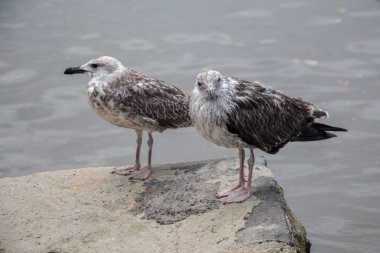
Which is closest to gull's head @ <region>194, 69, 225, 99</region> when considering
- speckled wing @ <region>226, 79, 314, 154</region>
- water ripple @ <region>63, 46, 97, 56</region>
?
speckled wing @ <region>226, 79, 314, 154</region>

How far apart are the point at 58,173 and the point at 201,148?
10.4 ft

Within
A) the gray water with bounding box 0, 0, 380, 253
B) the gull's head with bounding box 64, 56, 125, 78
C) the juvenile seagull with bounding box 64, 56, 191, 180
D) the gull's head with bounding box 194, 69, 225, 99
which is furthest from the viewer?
the gray water with bounding box 0, 0, 380, 253

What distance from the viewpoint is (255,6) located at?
14.4 m

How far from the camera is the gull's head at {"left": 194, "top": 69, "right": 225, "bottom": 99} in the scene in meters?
7.00

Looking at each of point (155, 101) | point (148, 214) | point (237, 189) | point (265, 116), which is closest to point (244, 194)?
point (237, 189)

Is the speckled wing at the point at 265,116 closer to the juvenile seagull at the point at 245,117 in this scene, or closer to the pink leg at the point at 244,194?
the juvenile seagull at the point at 245,117

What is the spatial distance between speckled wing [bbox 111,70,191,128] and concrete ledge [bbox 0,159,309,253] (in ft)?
1.59

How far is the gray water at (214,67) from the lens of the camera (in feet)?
34.0

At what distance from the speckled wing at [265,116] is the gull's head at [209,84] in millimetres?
193

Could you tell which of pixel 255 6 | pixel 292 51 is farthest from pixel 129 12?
pixel 292 51

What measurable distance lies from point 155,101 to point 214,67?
4515 millimetres

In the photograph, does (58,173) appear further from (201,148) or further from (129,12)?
(129,12)

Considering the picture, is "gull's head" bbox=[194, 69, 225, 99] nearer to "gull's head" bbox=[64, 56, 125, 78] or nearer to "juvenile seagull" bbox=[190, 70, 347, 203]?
"juvenile seagull" bbox=[190, 70, 347, 203]

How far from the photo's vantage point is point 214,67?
1254cm
